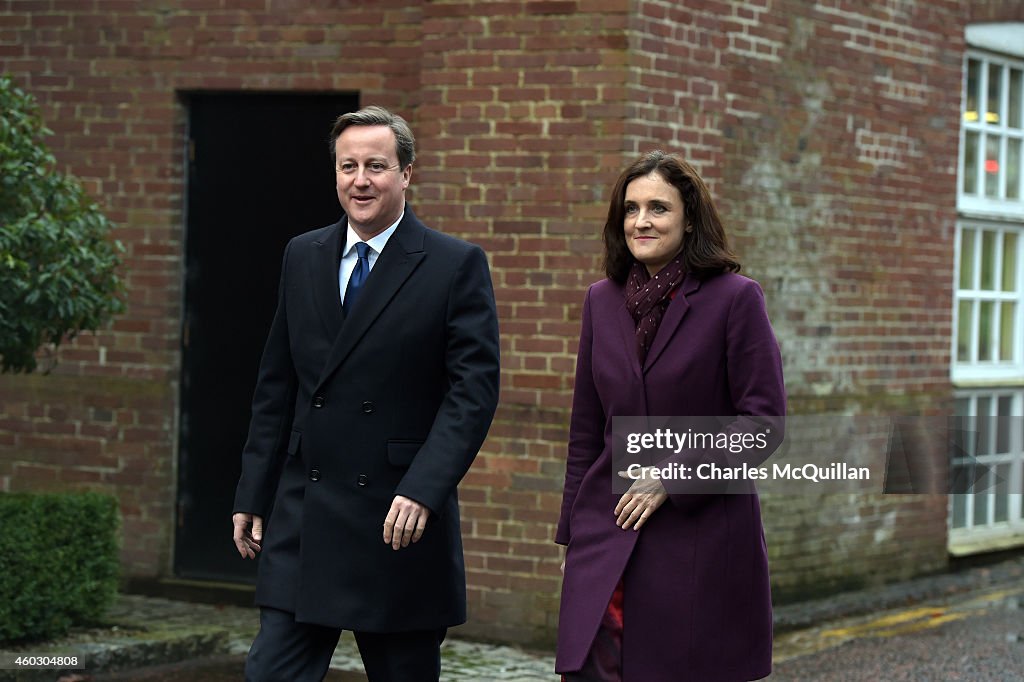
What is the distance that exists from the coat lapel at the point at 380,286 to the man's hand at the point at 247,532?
46 cm

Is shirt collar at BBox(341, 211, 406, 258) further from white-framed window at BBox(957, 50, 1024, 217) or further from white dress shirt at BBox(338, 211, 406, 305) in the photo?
white-framed window at BBox(957, 50, 1024, 217)

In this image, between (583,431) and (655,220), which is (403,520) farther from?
(655,220)

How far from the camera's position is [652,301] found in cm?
476

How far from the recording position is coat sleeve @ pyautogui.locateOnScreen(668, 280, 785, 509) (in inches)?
179

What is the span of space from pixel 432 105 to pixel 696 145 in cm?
137

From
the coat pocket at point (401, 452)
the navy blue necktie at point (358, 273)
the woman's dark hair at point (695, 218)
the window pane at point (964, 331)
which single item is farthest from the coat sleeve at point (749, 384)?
the window pane at point (964, 331)

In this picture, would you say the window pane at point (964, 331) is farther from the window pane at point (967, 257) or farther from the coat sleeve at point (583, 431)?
the coat sleeve at point (583, 431)

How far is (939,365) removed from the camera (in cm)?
1123

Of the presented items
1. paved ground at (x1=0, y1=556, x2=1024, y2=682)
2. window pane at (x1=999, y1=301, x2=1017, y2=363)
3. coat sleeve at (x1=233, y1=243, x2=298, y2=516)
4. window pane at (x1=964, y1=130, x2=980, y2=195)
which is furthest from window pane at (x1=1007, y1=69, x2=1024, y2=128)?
coat sleeve at (x1=233, y1=243, x2=298, y2=516)

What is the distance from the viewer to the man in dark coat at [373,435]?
4891mm

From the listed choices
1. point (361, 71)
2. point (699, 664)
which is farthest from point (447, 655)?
point (699, 664)

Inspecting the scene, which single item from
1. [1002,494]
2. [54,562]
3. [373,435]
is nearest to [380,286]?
[373,435]

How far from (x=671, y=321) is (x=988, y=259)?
25.5 ft

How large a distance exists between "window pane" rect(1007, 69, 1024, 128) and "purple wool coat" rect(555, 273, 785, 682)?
7.86m
